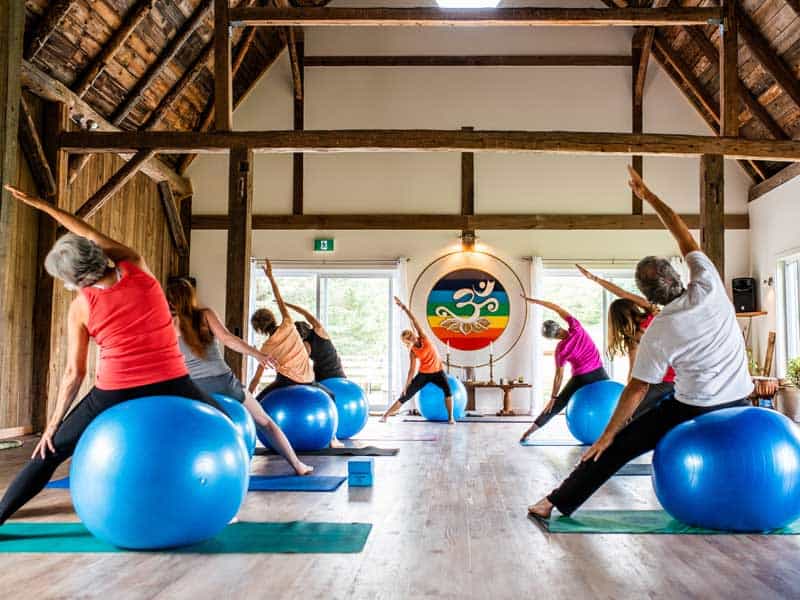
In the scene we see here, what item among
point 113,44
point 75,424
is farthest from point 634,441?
point 113,44

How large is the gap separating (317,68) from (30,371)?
19.0ft

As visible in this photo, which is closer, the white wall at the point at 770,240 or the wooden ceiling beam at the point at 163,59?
the wooden ceiling beam at the point at 163,59

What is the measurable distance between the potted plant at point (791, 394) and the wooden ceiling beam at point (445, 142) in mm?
2677

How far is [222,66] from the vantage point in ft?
22.2

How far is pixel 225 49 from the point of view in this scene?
6.83 metres

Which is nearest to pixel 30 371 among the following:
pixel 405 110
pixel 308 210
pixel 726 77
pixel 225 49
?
pixel 225 49

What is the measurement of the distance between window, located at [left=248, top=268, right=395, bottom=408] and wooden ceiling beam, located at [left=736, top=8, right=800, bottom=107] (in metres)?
5.21

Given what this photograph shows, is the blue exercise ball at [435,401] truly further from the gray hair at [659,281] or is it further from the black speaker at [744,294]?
the gray hair at [659,281]

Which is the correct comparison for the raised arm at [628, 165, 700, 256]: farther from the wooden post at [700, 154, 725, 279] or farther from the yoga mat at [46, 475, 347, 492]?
the wooden post at [700, 154, 725, 279]

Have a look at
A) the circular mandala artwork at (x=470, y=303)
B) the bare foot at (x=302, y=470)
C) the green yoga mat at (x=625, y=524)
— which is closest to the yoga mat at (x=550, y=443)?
the bare foot at (x=302, y=470)

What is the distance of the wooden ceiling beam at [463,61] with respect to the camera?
10.7 meters

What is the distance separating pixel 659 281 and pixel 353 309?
26.6 feet

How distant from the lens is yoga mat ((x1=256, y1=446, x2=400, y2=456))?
5.41 metres

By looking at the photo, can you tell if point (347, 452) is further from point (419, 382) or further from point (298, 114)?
point (298, 114)
